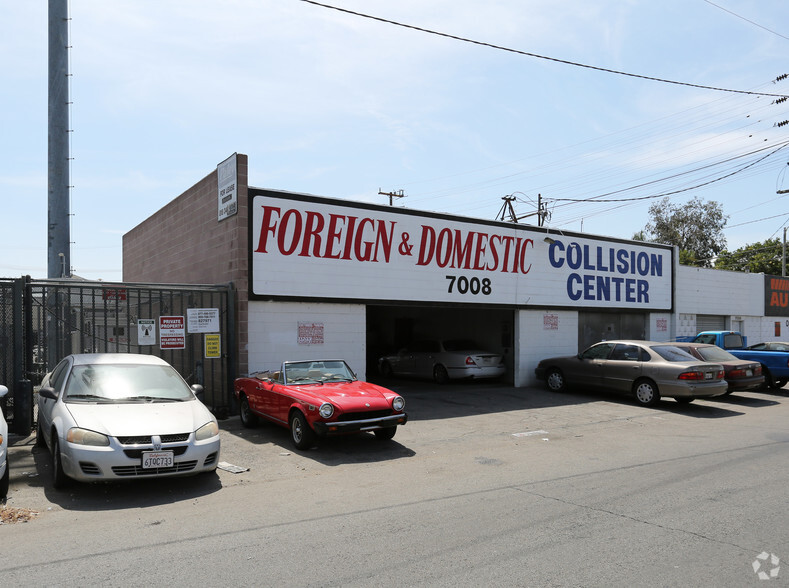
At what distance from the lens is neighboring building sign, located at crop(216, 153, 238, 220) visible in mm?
12211

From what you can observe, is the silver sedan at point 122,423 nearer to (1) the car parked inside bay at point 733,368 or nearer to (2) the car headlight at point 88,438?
(2) the car headlight at point 88,438

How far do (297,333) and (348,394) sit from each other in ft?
13.1

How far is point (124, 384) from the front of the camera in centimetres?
787

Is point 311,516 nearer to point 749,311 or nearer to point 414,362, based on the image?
point 414,362

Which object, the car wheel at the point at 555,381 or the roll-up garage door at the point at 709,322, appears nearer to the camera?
the car wheel at the point at 555,381

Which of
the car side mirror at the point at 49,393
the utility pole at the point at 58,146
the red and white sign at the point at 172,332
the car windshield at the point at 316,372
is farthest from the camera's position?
the utility pole at the point at 58,146

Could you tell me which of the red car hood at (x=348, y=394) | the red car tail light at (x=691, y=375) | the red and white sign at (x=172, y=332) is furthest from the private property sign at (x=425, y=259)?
the red car tail light at (x=691, y=375)

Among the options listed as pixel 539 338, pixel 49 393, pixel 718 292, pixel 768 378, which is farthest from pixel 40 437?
pixel 718 292

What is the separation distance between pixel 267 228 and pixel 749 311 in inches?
886

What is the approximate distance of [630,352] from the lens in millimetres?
14477

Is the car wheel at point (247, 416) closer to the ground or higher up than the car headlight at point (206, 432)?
closer to the ground

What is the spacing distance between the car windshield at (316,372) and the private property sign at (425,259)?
2716 millimetres

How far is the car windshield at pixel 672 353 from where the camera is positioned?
1368cm

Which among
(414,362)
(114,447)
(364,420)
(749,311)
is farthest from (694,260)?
(114,447)
